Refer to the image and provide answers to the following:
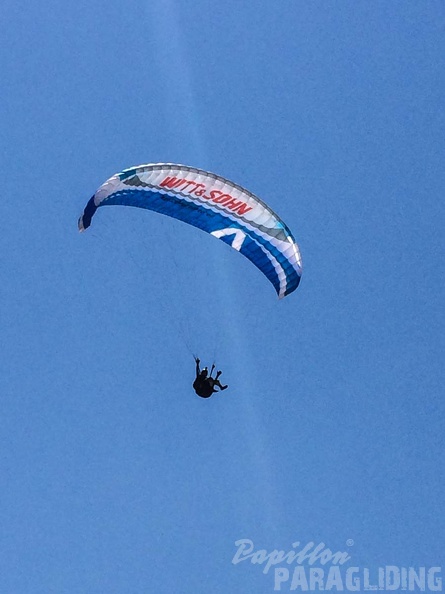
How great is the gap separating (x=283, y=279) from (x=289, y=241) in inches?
52.1

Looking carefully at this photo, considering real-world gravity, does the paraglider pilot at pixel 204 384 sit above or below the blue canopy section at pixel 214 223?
below

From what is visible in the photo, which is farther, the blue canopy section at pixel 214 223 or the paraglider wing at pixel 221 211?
the blue canopy section at pixel 214 223

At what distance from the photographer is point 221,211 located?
176 feet

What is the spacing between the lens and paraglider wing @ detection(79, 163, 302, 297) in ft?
173

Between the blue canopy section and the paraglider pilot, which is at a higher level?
the blue canopy section

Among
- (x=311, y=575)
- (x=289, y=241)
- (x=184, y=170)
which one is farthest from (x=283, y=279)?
(x=311, y=575)

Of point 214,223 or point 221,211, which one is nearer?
point 221,211

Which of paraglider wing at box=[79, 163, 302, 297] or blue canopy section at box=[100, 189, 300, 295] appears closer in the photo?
paraglider wing at box=[79, 163, 302, 297]

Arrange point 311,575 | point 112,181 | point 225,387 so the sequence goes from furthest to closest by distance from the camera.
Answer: point 311,575 → point 225,387 → point 112,181

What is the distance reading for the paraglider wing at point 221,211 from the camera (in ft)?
173

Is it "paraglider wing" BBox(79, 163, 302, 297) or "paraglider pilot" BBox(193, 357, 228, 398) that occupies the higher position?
"paraglider wing" BBox(79, 163, 302, 297)

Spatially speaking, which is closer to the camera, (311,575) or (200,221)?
(200,221)

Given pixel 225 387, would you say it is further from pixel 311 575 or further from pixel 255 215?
pixel 311 575

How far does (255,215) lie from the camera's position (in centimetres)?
5356
